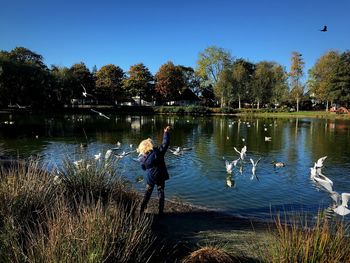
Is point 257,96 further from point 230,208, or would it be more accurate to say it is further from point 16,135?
point 230,208

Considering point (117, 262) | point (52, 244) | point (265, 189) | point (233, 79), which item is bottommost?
point (265, 189)

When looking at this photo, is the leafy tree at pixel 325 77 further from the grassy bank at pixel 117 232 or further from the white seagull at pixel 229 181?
the grassy bank at pixel 117 232

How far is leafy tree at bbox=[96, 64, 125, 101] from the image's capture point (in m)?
114

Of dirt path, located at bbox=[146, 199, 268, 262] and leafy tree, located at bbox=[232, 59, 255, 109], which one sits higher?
leafy tree, located at bbox=[232, 59, 255, 109]

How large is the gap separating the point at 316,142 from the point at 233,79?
73.4 meters

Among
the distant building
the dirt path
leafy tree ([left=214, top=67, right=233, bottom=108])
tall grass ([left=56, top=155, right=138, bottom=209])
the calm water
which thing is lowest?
the calm water

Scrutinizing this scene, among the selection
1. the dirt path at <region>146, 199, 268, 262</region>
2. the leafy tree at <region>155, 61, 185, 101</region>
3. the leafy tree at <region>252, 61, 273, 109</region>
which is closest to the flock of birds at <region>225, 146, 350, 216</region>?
the dirt path at <region>146, 199, 268, 262</region>

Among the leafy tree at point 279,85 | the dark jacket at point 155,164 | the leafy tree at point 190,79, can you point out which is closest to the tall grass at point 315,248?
the dark jacket at point 155,164

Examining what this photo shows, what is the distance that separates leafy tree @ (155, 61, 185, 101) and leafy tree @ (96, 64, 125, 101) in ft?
38.2

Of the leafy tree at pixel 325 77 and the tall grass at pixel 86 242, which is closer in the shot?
the tall grass at pixel 86 242

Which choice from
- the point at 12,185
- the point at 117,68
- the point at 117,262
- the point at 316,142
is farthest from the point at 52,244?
the point at 117,68

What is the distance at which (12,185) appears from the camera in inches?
276

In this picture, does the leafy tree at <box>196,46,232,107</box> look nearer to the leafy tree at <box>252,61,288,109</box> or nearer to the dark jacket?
the leafy tree at <box>252,61,288,109</box>

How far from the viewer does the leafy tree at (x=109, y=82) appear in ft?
374
